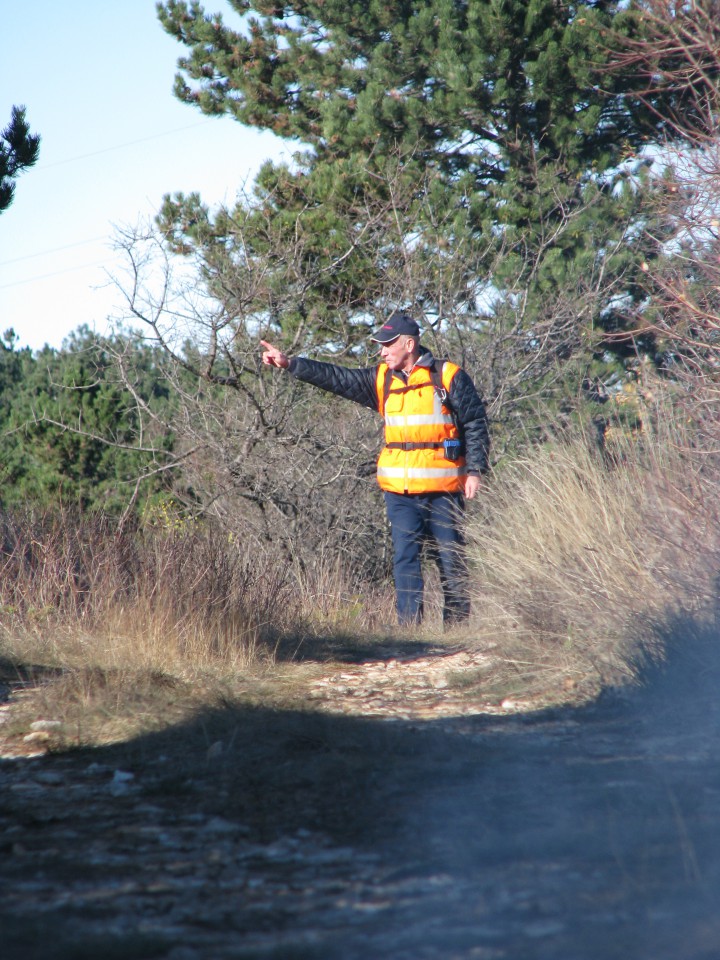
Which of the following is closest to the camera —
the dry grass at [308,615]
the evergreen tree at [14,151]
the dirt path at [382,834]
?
the dirt path at [382,834]

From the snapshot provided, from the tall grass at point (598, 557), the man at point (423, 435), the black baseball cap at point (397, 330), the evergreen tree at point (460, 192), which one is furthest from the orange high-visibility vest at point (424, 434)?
the evergreen tree at point (460, 192)

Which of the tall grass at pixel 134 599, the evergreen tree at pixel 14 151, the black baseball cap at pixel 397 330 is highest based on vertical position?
the evergreen tree at pixel 14 151

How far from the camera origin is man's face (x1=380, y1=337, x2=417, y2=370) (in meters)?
6.16

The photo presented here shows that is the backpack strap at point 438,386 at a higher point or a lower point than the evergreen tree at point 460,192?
lower

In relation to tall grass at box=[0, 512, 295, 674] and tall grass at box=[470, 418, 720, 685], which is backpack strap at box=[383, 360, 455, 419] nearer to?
tall grass at box=[470, 418, 720, 685]

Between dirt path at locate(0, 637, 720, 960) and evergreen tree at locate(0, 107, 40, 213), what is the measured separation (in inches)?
221

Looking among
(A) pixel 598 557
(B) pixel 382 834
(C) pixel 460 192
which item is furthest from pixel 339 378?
(C) pixel 460 192

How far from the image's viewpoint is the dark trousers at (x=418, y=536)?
6.12 meters

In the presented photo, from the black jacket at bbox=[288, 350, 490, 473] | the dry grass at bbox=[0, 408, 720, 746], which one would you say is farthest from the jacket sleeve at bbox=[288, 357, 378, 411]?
the dry grass at bbox=[0, 408, 720, 746]

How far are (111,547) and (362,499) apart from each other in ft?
13.3

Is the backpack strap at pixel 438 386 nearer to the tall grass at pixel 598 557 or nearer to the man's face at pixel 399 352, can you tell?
the man's face at pixel 399 352

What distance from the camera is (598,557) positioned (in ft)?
14.5

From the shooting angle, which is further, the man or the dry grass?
the man

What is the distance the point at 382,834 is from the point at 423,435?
395cm
